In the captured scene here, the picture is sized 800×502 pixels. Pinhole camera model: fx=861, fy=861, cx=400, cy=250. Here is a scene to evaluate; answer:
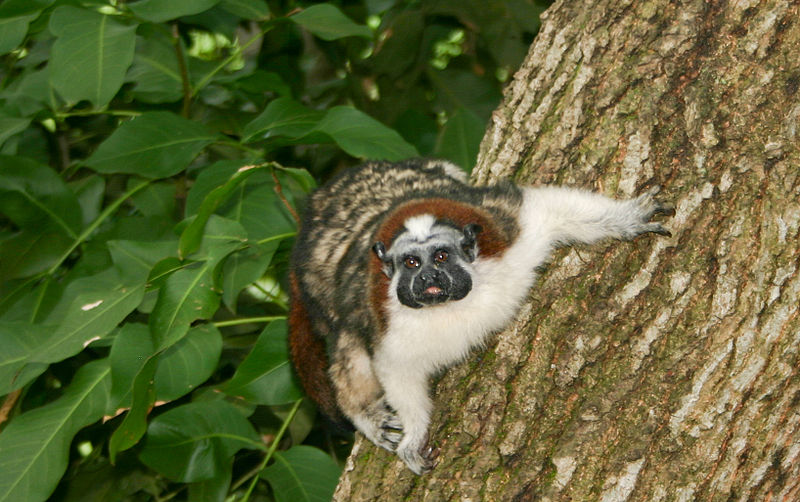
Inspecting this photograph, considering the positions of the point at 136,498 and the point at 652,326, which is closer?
the point at 652,326

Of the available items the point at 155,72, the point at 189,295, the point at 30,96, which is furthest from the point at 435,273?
the point at 30,96

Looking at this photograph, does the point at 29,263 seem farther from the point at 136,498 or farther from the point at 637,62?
the point at 637,62

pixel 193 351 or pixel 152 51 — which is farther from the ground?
pixel 152 51

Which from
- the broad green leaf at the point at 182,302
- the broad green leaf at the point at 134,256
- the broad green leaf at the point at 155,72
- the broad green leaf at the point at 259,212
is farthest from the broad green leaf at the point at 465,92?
the broad green leaf at the point at 182,302

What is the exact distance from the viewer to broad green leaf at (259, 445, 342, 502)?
9.23 ft

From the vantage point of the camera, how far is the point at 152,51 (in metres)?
3.38

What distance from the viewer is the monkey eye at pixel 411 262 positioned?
95.7 inches

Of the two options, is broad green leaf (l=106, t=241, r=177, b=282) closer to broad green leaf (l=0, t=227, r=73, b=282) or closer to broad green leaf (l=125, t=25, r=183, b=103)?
broad green leaf (l=0, t=227, r=73, b=282)

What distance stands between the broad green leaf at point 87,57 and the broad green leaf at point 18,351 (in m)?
0.73

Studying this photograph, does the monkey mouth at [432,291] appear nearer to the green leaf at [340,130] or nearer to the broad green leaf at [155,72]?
the green leaf at [340,130]

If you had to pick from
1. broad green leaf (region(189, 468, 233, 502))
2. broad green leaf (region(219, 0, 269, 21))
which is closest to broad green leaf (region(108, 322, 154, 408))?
A: broad green leaf (region(189, 468, 233, 502))

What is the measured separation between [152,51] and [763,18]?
227 centimetres

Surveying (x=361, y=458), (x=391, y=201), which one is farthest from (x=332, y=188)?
(x=361, y=458)

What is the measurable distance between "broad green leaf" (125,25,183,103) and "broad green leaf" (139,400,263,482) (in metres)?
1.18
